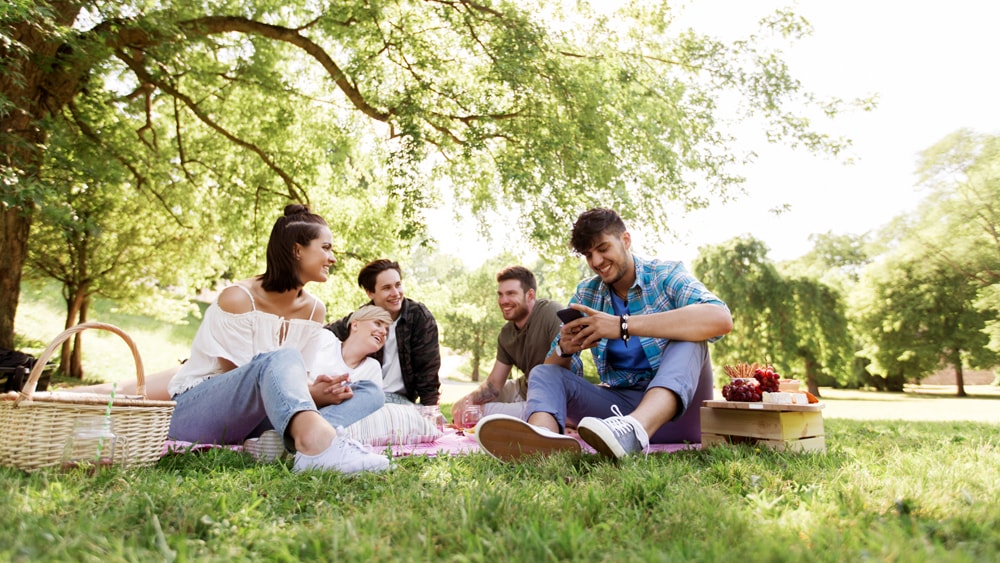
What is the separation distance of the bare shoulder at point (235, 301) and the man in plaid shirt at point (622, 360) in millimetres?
1532

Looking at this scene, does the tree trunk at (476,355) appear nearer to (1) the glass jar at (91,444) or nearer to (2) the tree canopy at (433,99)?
(2) the tree canopy at (433,99)

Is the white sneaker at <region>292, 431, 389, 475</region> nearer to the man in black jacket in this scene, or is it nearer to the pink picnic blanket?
the pink picnic blanket

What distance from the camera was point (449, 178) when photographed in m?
10.3

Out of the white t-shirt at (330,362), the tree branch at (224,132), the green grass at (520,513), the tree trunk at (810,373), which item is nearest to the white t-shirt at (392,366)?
the white t-shirt at (330,362)

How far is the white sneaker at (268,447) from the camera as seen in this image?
299 cm

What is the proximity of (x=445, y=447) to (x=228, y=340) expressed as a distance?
4.55 ft

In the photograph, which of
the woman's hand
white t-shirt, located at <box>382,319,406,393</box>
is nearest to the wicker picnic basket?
the woman's hand

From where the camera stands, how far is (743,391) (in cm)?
359

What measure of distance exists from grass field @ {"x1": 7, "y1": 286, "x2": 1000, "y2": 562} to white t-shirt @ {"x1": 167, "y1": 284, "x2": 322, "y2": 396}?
709 millimetres

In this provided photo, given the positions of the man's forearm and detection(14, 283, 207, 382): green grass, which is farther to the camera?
detection(14, 283, 207, 382): green grass

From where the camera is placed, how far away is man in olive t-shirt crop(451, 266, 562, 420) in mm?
5379

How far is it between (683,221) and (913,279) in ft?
66.0

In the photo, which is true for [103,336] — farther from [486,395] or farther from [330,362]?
[330,362]

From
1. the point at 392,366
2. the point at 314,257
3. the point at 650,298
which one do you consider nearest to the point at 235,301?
the point at 314,257
